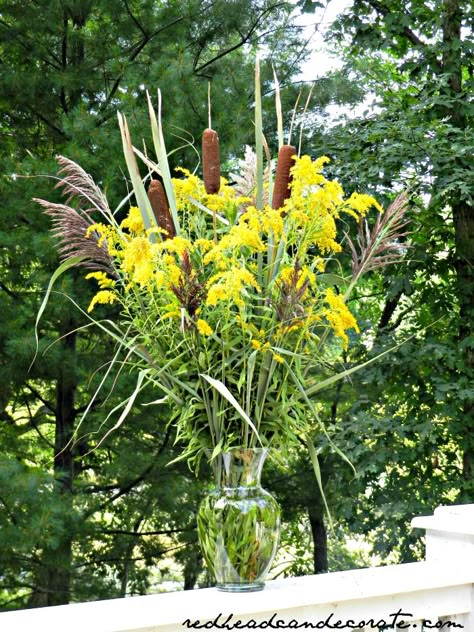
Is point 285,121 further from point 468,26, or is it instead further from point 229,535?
point 229,535

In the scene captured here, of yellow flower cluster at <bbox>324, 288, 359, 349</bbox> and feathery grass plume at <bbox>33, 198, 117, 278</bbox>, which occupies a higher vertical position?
feathery grass plume at <bbox>33, 198, 117, 278</bbox>

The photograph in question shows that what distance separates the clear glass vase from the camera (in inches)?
49.0

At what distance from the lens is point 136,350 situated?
1286mm

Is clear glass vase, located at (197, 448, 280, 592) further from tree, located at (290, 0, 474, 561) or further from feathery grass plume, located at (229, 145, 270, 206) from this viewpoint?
tree, located at (290, 0, 474, 561)

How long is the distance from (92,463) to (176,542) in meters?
0.73

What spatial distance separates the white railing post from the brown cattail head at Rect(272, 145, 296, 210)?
69 centimetres

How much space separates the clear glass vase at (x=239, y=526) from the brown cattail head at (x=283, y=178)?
39 centimetres

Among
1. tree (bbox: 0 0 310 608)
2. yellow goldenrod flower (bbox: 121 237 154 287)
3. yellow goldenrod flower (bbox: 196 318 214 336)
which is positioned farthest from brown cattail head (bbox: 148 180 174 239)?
tree (bbox: 0 0 310 608)

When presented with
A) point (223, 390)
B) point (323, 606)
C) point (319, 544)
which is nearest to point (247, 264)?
point (223, 390)

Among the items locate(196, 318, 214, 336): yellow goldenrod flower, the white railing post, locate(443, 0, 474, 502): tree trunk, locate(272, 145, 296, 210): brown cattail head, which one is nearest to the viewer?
locate(196, 318, 214, 336): yellow goldenrod flower

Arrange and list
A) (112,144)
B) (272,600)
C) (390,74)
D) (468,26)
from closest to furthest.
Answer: (272,600) → (112,144) → (468,26) → (390,74)

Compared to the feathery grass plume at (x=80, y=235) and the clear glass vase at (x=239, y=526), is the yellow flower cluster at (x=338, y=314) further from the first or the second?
the feathery grass plume at (x=80, y=235)

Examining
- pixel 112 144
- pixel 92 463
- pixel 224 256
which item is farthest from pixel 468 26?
pixel 224 256

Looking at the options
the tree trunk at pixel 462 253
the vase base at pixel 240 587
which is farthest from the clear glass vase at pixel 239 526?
the tree trunk at pixel 462 253
